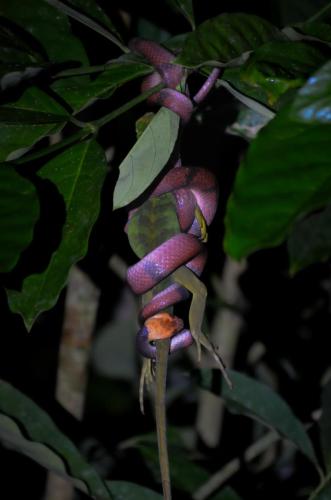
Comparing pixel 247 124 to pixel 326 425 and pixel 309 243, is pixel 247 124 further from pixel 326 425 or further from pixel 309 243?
pixel 326 425

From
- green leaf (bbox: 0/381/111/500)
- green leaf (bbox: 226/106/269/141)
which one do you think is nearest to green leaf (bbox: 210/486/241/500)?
green leaf (bbox: 0/381/111/500)

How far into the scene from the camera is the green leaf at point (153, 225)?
767 mm

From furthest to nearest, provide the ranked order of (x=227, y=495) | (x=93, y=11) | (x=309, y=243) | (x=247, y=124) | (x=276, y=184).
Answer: (x=227, y=495)
(x=247, y=124)
(x=93, y=11)
(x=309, y=243)
(x=276, y=184)

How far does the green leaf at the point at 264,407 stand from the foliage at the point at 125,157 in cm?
12

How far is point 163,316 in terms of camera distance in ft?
2.47

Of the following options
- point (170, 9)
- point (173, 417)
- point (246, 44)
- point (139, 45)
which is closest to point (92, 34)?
point (170, 9)

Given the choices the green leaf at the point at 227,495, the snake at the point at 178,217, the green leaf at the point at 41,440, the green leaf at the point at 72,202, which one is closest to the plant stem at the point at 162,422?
the snake at the point at 178,217

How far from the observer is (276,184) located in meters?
0.59

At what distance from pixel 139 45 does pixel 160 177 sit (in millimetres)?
179

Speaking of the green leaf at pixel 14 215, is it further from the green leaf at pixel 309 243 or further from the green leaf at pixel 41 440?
the green leaf at pixel 41 440

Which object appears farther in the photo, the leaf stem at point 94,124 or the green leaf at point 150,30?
the green leaf at point 150,30

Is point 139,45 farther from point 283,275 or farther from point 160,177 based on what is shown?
point 283,275

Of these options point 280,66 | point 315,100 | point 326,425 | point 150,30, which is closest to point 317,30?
point 280,66

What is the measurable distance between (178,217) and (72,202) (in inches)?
5.4
